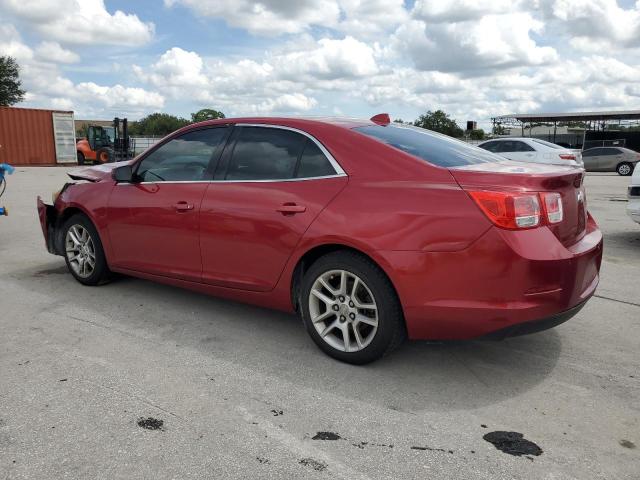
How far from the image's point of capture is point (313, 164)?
11.9 ft

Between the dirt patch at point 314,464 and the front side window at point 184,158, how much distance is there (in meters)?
2.34

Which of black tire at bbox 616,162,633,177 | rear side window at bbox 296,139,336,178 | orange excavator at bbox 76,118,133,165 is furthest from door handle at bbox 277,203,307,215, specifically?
orange excavator at bbox 76,118,133,165

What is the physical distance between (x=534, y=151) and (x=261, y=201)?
44.7 ft

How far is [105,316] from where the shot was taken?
174 inches

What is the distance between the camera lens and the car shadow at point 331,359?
3158 mm

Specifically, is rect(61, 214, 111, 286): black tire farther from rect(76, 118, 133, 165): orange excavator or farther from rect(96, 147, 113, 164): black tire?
rect(96, 147, 113, 164): black tire

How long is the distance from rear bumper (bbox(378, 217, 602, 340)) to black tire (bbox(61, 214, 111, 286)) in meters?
3.03

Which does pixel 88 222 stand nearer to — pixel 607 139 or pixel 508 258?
pixel 508 258

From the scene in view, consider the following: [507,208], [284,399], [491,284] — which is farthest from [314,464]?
[507,208]

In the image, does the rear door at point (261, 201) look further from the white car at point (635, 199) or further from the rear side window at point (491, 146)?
the rear side window at point (491, 146)

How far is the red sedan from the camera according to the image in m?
2.98

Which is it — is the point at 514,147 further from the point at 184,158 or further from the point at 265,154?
the point at 265,154

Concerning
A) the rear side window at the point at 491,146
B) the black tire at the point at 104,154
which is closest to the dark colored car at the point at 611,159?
the rear side window at the point at 491,146

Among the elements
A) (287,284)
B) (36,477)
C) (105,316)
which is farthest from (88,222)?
(36,477)
